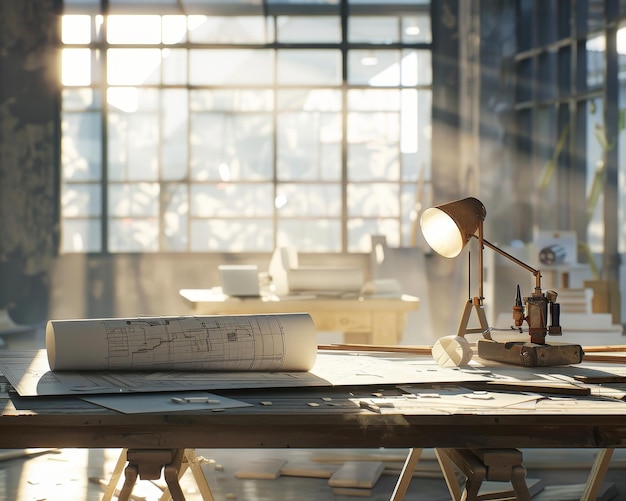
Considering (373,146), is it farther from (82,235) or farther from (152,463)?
(152,463)

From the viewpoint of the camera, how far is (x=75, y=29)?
7.65m

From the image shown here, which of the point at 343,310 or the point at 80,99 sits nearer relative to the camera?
the point at 343,310

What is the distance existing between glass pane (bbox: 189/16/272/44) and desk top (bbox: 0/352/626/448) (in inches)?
259

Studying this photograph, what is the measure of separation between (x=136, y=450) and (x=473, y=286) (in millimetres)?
5836

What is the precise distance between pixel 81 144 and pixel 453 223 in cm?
621

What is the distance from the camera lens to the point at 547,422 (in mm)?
1320

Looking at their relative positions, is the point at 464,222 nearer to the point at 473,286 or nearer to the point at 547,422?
the point at 547,422

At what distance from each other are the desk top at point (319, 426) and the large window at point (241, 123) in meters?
6.34

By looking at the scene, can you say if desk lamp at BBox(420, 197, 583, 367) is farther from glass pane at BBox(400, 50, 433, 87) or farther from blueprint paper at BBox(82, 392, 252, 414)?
glass pane at BBox(400, 50, 433, 87)

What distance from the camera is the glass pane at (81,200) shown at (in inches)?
301

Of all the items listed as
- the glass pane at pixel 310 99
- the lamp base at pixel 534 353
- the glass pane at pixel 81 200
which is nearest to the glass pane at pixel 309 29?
the glass pane at pixel 310 99

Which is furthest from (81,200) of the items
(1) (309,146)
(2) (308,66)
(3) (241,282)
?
(3) (241,282)

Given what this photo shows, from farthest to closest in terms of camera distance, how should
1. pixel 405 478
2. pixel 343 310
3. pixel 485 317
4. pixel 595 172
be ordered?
pixel 595 172, pixel 343 310, pixel 405 478, pixel 485 317

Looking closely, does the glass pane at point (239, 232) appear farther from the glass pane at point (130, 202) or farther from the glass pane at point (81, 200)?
the glass pane at point (81, 200)
